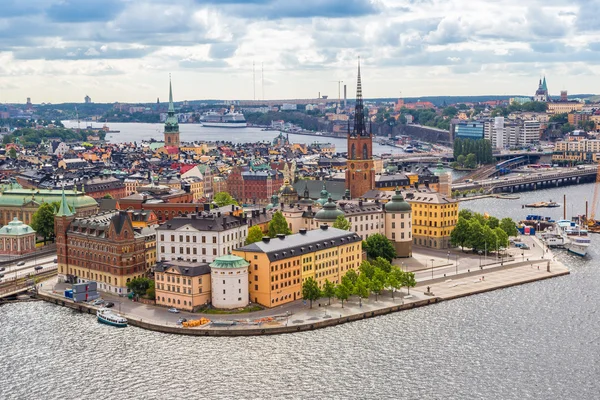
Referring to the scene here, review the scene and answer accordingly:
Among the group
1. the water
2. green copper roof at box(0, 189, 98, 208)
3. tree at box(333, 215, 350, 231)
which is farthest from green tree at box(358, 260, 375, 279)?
green copper roof at box(0, 189, 98, 208)

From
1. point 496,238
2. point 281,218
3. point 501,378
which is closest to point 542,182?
point 496,238

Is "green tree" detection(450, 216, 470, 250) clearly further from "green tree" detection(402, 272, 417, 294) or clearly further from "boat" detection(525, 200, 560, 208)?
"boat" detection(525, 200, 560, 208)

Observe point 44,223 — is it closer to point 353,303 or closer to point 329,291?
point 329,291

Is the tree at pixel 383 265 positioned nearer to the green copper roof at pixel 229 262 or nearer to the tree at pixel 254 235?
the tree at pixel 254 235

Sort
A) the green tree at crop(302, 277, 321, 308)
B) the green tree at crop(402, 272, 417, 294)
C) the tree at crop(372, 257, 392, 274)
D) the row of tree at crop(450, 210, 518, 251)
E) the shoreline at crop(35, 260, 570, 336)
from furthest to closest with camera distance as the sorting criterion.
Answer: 1. the row of tree at crop(450, 210, 518, 251)
2. the tree at crop(372, 257, 392, 274)
3. the green tree at crop(402, 272, 417, 294)
4. the green tree at crop(302, 277, 321, 308)
5. the shoreline at crop(35, 260, 570, 336)

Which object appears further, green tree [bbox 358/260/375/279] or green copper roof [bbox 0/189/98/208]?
green copper roof [bbox 0/189/98/208]

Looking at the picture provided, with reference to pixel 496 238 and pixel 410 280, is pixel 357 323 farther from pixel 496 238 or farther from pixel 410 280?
pixel 496 238
